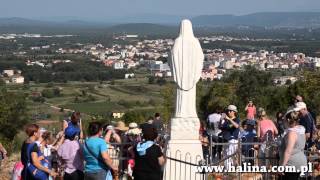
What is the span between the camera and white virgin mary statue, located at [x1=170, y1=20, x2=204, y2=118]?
409 inches

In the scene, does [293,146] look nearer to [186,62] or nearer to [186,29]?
[186,62]

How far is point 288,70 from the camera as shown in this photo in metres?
115

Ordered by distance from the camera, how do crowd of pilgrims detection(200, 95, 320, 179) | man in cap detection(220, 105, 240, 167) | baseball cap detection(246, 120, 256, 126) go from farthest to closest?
baseball cap detection(246, 120, 256, 126) → man in cap detection(220, 105, 240, 167) → crowd of pilgrims detection(200, 95, 320, 179)

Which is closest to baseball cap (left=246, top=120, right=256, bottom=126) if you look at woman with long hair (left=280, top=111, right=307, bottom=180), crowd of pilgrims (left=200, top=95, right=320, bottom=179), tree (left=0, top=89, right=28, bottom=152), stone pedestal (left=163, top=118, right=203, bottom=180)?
crowd of pilgrims (left=200, top=95, right=320, bottom=179)

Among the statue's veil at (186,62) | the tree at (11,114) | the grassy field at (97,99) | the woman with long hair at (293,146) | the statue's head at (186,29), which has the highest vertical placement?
the statue's head at (186,29)

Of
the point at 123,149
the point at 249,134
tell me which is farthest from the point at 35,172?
the point at 249,134

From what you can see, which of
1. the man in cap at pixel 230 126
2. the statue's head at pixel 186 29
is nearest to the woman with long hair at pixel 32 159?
the statue's head at pixel 186 29

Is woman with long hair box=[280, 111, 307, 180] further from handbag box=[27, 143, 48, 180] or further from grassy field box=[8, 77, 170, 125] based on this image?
grassy field box=[8, 77, 170, 125]

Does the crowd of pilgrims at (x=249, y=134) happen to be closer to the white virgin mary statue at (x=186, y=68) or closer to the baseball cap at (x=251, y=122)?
the baseball cap at (x=251, y=122)

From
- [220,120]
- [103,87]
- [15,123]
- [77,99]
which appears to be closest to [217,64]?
[103,87]

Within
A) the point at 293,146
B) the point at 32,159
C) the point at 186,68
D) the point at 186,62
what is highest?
the point at 186,62

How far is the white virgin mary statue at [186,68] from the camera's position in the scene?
34.1 feet

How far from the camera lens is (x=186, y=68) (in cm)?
1039

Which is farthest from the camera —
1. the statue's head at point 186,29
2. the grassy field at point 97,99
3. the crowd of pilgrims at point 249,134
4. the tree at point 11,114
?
the grassy field at point 97,99
